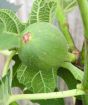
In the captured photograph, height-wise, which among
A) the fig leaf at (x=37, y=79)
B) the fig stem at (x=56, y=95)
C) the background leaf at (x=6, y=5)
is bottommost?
the fig stem at (x=56, y=95)

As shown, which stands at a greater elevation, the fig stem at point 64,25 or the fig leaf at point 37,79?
the fig stem at point 64,25

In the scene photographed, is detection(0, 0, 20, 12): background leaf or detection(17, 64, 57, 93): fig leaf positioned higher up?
detection(0, 0, 20, 12): background leaf

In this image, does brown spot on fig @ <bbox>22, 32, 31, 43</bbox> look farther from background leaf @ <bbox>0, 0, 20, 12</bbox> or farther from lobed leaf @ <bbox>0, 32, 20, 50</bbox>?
background leaf @ <bbox>0, 0, 20, 12</bbox>

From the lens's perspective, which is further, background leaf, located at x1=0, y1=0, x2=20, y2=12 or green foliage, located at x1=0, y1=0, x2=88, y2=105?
background leaf, located at x1=0, y1=0, x2=20, y2=12

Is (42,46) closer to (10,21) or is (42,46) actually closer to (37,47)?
(37,47)

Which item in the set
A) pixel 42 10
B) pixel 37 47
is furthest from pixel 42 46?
pixel 42 10

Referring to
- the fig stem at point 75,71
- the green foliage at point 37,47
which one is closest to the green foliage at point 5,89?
the green foliage at point 37,47

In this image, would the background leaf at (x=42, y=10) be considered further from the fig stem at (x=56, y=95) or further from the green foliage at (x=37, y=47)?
the fig stem at (x=56, y=95)

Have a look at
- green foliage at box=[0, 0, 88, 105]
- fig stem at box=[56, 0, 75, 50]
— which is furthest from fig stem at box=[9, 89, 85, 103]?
fig stem at box=[56, 0, 75, 50]
